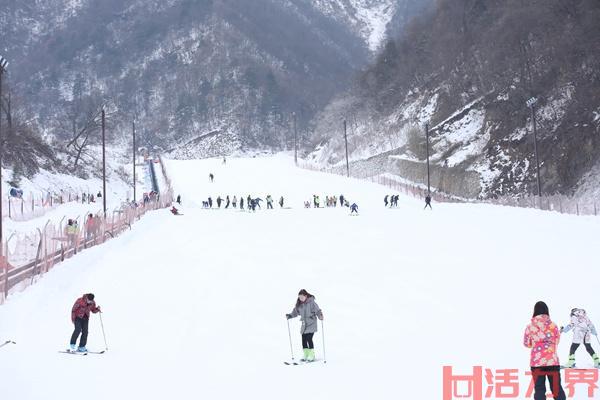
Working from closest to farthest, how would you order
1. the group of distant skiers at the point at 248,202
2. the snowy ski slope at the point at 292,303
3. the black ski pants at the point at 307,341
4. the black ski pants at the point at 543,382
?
1. the black ski pants at the point at 543,382
2. the snowy ski slope at the point at 292,303
3. the black ski pants at the point at 307,341
4. the group of distant skiers at the point at 248,202

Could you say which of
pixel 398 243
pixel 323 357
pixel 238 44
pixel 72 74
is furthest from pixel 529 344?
pixel 72 74

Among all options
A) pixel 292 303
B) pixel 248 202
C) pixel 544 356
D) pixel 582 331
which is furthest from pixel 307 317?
pixel 248 202

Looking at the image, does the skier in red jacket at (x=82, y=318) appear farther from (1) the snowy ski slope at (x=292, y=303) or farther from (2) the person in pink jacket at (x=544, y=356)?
(2) the person in pink jacket at (x=544, y=356)

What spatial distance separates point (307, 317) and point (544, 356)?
402 cm

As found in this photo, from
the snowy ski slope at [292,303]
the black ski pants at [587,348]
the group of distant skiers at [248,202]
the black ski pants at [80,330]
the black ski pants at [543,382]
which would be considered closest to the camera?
the black ski pants at [543,382]

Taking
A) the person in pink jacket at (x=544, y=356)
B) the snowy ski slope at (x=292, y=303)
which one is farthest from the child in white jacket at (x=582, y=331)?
the person in pink jacket at (x=544, y=356)

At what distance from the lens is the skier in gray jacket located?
10.0 m

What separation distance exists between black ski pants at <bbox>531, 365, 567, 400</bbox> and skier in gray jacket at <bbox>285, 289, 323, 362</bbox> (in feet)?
12.4

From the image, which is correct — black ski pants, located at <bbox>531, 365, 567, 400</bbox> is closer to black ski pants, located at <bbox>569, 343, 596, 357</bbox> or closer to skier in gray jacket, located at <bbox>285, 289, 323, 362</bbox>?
black ski pants, located at <bbox>569, 343, 596, 357</bbox>

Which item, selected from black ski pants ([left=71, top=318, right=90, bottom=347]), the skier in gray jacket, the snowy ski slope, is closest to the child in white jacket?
the snowy ski slope

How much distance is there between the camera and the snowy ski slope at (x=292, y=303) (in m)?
9.20

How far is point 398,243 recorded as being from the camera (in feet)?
78.4

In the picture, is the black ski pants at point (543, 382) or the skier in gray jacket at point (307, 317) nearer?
the black ski pants at point (543, 382)

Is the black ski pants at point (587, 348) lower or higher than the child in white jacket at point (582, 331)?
lower
